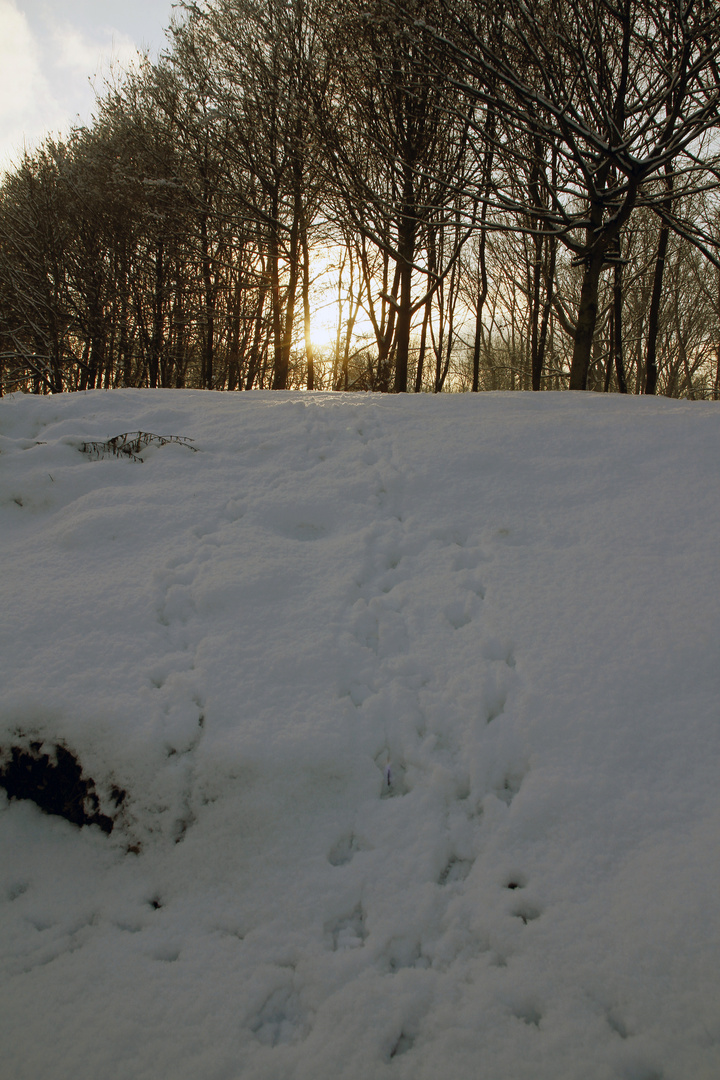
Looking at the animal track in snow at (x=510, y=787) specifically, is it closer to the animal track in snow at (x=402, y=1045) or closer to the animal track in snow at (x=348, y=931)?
the animal track in snow at (x=348, y=931)

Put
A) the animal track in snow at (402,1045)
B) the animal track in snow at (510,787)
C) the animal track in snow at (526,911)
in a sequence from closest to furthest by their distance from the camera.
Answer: the animal track in snow at (402,1045)
the animal track in snow at (526,911)
the animal track in snow at (510,787)

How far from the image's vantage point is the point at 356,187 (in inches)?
315

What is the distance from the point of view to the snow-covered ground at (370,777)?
4.34 ft

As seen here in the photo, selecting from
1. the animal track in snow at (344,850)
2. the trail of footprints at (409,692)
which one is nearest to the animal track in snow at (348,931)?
the trail of footprints at (409,692)

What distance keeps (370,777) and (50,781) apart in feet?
3.97

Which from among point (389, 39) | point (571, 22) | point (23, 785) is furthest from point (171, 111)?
point (23, 785)

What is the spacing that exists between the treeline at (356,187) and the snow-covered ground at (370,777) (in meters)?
3.93

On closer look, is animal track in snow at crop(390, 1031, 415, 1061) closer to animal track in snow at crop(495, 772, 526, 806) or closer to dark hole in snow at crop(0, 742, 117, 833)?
animal track in snow at crop(495, 772, 526, 806)

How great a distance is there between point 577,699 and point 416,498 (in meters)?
1.59

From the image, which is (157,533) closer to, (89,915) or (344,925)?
(89,915)

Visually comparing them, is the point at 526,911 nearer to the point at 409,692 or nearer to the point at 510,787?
the point at 510,787

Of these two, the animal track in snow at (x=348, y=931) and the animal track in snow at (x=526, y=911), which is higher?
the animal track in snow at (x=526, y=911)

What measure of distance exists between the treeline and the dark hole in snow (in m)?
5.32

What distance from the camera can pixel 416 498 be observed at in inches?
125
